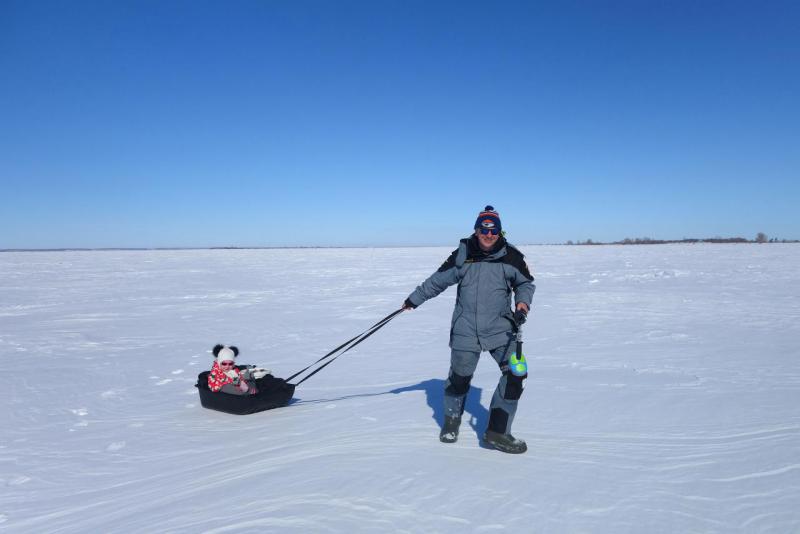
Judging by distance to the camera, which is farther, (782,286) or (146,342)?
(782,286)

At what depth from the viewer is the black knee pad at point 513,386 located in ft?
10.5

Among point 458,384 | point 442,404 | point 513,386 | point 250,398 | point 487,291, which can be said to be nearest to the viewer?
point 513,386

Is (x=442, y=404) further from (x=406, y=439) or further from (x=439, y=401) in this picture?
(x=406, y=439)

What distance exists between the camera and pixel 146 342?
7.94m

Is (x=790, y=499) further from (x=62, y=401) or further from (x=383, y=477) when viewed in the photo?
(x=62, y=401)

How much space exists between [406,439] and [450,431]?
0.37 metres

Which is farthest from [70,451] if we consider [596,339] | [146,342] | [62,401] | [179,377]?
[596,339]

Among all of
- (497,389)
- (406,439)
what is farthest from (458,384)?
(406,439)

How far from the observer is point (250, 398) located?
433 centimetres

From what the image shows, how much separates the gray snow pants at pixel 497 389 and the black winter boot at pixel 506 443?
0.12 ft

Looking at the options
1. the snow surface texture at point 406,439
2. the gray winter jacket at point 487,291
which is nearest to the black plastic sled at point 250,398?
the snow surface texture at point 406,439

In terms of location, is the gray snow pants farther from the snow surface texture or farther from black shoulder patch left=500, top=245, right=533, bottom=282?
black shoulder patch left=500, top=245, right=533, bottom=282

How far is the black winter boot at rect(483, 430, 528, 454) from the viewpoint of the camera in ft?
10.7

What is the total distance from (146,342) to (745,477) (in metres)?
8.35
